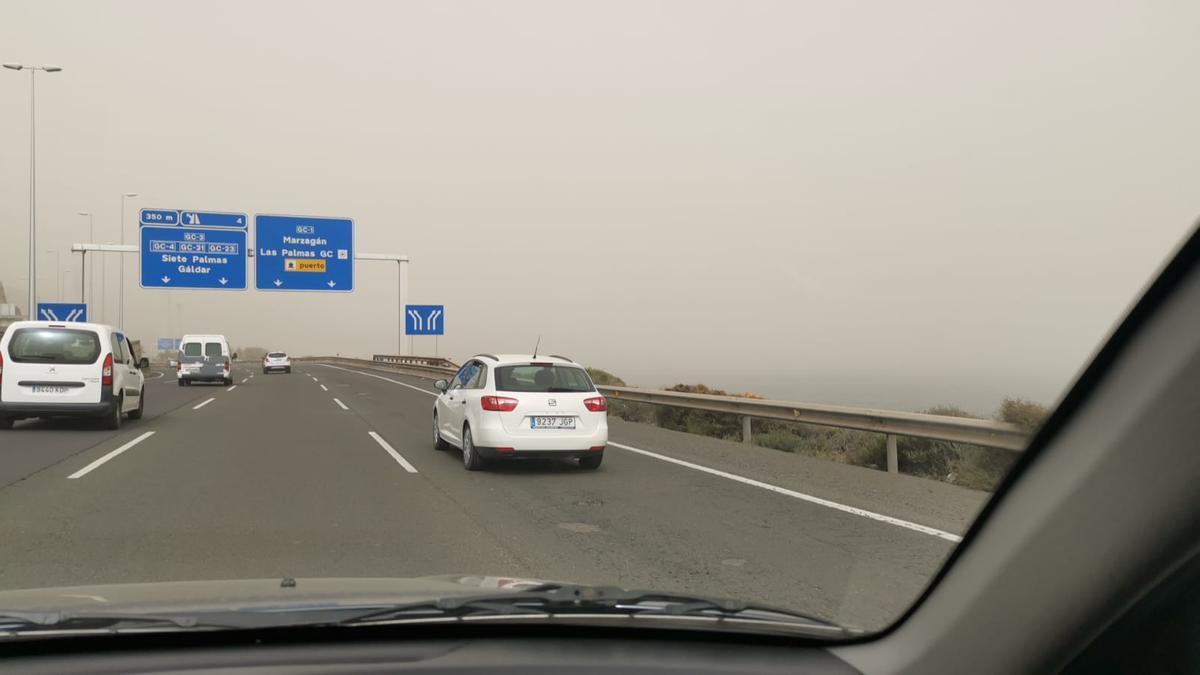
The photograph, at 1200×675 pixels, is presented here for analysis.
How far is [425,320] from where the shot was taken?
45.4 metres

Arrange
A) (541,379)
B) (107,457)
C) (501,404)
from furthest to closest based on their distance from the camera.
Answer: (107,457)
(541,379)
(501,404)

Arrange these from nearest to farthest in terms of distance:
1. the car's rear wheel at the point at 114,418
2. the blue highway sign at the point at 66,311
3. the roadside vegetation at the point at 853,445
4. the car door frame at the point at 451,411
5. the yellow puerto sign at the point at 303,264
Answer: the roadside vegetation at the point at 853,445, the car door frame at the point at 451,411, the car's rear wheel at the point at 114,418, the yellow puerto sign at the point at 303,264, the blue highway sign at the point at 66,311

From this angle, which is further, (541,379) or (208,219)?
(208,219)

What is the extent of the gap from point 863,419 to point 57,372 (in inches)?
548

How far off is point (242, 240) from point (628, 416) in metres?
18.1

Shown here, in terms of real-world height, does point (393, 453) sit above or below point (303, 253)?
below

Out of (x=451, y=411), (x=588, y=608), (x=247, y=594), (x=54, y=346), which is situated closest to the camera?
(x=588, y=608)

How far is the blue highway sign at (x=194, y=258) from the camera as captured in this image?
106ft

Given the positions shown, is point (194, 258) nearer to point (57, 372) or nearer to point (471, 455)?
point (57, 372)

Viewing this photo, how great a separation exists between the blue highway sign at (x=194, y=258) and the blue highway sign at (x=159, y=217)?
0.21m

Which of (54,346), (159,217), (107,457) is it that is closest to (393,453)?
(107,457)

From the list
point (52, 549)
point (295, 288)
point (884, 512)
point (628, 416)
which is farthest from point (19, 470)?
point (295, 288)

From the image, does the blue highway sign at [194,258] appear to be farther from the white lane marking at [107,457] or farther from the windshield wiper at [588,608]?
the windshield wiper at [588,608]

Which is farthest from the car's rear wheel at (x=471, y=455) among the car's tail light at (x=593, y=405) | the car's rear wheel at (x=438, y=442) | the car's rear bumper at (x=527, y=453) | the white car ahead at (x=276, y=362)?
the white car ahead at (x=276, y=362)
